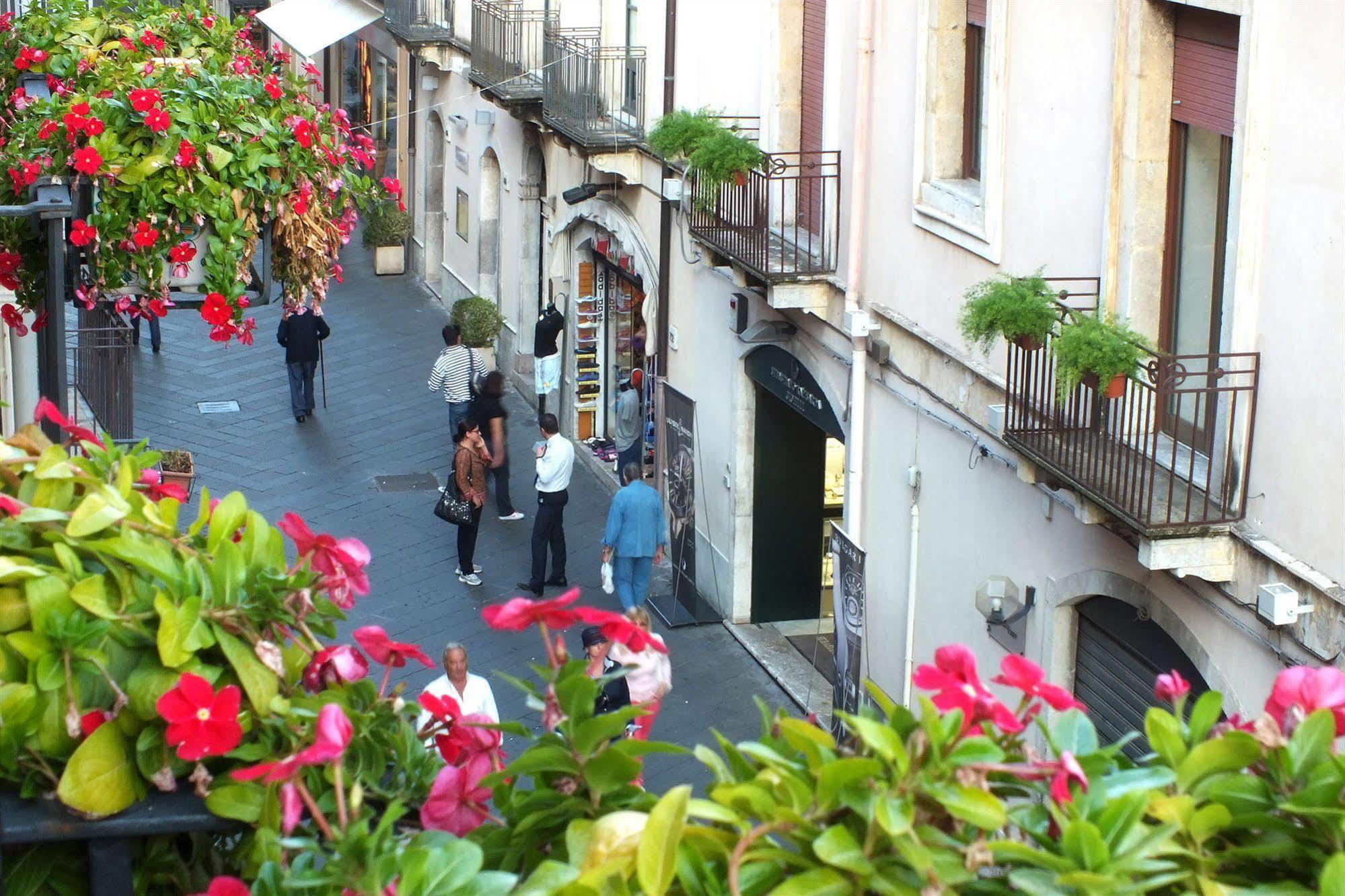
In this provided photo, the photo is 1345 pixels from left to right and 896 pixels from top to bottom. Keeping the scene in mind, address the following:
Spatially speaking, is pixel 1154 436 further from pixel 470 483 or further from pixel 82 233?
pixel 470 483

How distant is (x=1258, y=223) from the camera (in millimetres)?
7793

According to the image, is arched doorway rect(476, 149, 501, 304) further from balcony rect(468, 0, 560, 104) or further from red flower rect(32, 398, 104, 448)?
red flower rect(32, 398, 104, 448)

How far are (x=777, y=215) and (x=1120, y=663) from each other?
515 centimetres

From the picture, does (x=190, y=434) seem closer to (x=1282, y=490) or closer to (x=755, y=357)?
(x=755, y=357)

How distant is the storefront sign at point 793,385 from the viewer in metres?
13.0

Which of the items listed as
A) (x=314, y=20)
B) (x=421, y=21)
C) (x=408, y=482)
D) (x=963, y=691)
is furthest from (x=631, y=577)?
(x=421, y=21)

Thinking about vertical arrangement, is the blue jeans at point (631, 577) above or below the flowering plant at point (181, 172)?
below

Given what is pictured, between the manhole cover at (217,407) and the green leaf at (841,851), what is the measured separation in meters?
18.4

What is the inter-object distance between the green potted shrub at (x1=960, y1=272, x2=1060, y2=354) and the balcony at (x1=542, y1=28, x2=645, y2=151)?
7512 mm

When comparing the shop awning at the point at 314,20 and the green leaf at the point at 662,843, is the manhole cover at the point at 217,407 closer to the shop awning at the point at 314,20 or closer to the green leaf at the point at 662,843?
the shop awning at the point at 314,20

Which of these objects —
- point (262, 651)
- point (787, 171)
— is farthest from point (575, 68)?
point (262, 651)

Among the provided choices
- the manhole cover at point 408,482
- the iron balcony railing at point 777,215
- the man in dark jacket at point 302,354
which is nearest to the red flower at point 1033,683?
the iron balcony railing at point 777,215

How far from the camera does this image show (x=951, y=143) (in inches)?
431

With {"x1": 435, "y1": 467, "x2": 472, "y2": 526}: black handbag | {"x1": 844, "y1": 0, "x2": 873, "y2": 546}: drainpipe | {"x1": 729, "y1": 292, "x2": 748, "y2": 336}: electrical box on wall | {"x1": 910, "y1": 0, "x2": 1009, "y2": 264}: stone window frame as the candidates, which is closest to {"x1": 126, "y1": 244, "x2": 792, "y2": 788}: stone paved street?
{"x1": 435, "y1": 467, "x2": 472, "y2": 526}: black handbag
